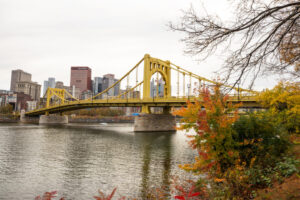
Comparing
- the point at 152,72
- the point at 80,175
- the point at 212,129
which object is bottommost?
the point at 80,175

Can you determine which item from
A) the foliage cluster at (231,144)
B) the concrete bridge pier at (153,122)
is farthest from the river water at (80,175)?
the concrete bridge pier at (153,122)

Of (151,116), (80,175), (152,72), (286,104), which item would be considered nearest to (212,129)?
(80,175)

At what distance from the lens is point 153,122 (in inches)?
1790

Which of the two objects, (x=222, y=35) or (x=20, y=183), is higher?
(x=222, y=35)

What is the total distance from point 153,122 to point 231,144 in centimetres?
3795

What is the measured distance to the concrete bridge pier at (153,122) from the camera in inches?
1732

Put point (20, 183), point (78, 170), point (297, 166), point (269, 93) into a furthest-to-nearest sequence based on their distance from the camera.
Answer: point (269, 93)
point (78, 170)
point (20, 183)
point (297, 166)

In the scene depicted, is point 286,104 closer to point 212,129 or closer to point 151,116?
point 212,129

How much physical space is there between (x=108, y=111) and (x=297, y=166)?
134 metres

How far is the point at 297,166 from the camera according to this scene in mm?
6441

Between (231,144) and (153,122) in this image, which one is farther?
(153,122)

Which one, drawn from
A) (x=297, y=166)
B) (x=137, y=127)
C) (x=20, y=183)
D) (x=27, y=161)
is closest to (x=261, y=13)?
(x=297, y=166)

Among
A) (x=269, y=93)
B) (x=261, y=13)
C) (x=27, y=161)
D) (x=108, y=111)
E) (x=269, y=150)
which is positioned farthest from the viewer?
(x=108, y=111)

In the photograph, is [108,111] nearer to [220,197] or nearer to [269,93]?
[269,93]
